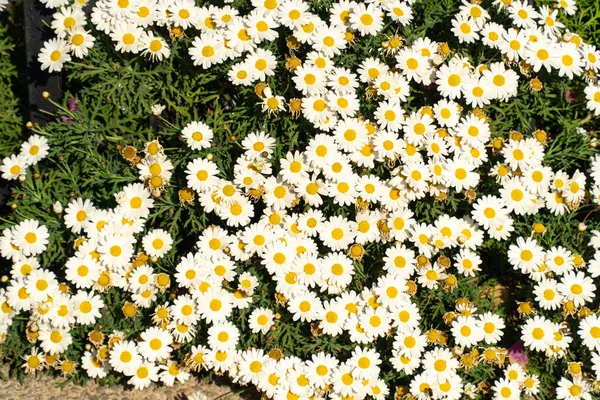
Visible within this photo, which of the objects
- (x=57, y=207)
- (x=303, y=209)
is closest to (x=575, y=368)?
(x=303, y=209)

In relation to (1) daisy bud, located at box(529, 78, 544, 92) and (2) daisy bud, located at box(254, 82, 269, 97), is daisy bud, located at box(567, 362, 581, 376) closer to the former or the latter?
(1) daisy bud, located at box(529, 78, 544, 92)

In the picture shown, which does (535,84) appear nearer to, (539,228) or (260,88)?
(539,228)

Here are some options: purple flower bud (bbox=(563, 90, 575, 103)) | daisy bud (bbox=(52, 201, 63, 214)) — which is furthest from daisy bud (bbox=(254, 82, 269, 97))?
purple flower bud (bbox=(563, 90, 575, 103))

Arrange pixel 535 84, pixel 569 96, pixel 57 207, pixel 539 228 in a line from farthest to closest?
1. pixel 569 96
2. pixel 535 84
3. pixel 539 228
4. pixel 57 207

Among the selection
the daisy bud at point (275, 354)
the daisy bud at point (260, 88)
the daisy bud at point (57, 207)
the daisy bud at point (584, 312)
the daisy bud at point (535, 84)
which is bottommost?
the daisy bud at point (275, 354)

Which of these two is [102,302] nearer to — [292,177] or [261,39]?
[292,177]

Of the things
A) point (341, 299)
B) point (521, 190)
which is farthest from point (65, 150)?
point (521, 190)

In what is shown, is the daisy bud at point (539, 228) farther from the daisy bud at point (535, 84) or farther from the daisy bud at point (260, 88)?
the daisy bud at point (260, 88)

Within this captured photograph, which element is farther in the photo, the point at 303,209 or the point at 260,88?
the point at 303,209

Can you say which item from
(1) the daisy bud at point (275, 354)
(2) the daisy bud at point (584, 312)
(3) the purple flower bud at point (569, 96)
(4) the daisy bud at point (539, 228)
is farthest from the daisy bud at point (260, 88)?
(2) the daisy bud at point (584, 312)
